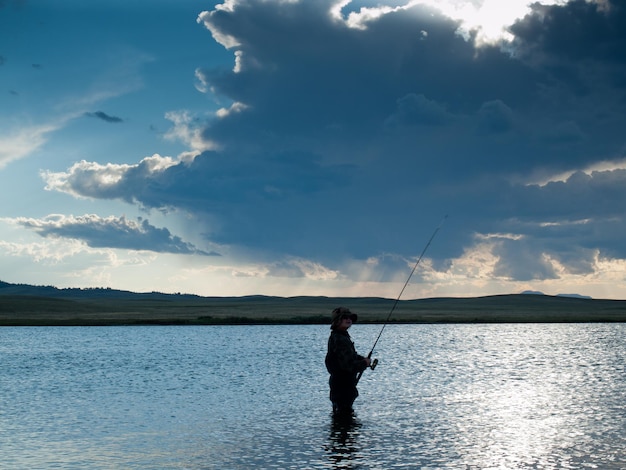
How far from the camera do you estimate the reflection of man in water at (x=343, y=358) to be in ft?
54.4

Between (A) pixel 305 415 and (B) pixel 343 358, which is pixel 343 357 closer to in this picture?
(B) pixel 343 358

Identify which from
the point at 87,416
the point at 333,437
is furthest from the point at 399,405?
the point at 87,416

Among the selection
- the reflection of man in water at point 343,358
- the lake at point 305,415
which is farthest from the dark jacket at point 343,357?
the lake at point 305,415

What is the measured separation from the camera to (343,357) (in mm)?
16562

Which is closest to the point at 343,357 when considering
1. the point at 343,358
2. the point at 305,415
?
the point at 343,358

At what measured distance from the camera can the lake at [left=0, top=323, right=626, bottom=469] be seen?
13883mm

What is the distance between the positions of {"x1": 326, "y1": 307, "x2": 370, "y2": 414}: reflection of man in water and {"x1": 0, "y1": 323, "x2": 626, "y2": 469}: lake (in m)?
0.96

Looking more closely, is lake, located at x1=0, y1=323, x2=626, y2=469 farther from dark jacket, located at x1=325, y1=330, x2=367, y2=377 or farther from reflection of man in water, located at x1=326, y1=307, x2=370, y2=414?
dark jacket, located at x1=325, y1=330, x2=367, y2=377

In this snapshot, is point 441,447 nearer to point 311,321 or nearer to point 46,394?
point 46,394

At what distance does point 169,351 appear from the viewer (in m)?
47.2

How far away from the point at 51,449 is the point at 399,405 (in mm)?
9337

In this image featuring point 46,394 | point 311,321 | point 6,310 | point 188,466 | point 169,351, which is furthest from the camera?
point 6,310

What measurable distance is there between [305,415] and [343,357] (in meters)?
3.29

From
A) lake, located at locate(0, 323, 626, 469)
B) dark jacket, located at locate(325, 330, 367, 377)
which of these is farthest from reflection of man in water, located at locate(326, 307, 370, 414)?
lake, located at locate(0, 323, 626, 469)
